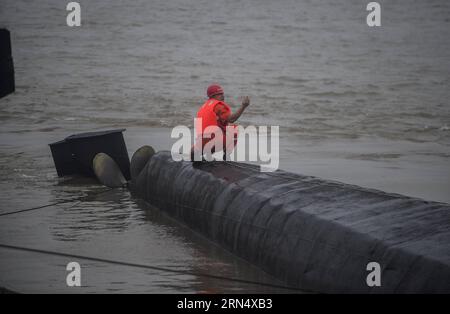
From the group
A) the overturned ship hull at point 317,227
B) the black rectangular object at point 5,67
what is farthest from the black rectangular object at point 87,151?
the black rectangular object at point 5,67

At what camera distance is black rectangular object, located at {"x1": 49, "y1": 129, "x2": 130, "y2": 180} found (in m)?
16.1

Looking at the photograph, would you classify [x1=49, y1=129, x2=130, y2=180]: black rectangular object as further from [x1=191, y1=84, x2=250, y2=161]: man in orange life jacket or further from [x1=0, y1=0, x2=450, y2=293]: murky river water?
[x1=191, y1=84, x2=250, y2=161]: man in orange life jacket

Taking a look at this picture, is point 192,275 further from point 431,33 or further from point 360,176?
point 431,33

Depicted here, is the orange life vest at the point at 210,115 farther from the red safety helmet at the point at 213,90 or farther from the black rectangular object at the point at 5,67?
the black rectangular object at the point at 5,67

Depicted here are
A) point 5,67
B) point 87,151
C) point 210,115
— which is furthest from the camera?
point 87,151

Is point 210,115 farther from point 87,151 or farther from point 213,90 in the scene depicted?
point 87,151

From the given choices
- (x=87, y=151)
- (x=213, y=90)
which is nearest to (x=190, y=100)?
(x=87, y=151)

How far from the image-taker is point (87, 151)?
16.3 metres

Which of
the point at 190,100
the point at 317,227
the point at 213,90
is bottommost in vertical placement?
the point at 317,227

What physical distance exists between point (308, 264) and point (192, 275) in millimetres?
1691

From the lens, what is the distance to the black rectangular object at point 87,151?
52.8ft

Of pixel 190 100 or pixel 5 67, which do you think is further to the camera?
pixel 190 100

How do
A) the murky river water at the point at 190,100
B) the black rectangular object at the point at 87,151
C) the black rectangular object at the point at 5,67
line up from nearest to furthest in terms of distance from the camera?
1. the black rectangular object at the point at 5,67
2. the murky river water at the point at 190,100
3. the black rectangular object at the point at 87,151

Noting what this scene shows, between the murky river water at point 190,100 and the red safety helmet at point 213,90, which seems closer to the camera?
the murky river water at point 190,100
